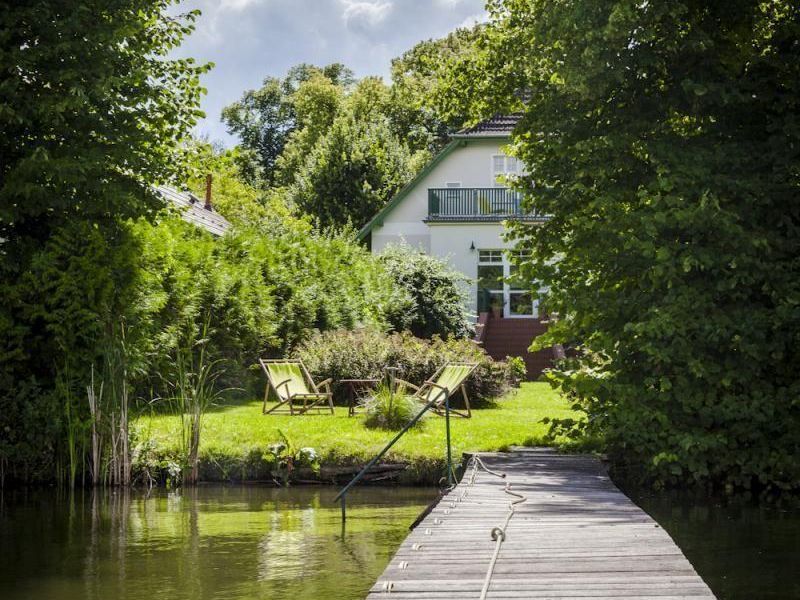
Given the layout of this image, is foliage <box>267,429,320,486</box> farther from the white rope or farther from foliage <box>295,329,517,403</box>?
foliage <box>295,329,517,403</box>

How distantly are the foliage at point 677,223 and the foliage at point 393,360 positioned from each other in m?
6.67

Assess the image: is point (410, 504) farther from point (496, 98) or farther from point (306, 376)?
point (306, 376)

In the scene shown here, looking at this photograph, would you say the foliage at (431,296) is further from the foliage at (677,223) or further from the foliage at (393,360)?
the foliage at (677,223)

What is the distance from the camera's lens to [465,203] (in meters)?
37.4

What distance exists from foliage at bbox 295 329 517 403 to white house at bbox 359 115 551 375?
1215cm

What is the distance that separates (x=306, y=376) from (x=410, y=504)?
272 inches

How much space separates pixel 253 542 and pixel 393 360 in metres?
10.3

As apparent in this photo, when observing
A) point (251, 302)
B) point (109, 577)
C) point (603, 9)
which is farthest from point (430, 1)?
point (109, 577)

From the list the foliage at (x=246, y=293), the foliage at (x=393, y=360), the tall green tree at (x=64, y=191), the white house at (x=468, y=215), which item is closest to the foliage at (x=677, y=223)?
the tall green tree at (x=64, y=191)

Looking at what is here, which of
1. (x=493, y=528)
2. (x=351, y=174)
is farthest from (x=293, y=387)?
(x=351, y=174)

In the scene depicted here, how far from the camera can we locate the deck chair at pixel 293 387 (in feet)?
62.5

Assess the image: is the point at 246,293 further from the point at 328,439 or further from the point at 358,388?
the point at 328,439

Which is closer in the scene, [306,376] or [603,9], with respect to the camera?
[603,9]

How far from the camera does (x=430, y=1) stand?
40.4 metres
